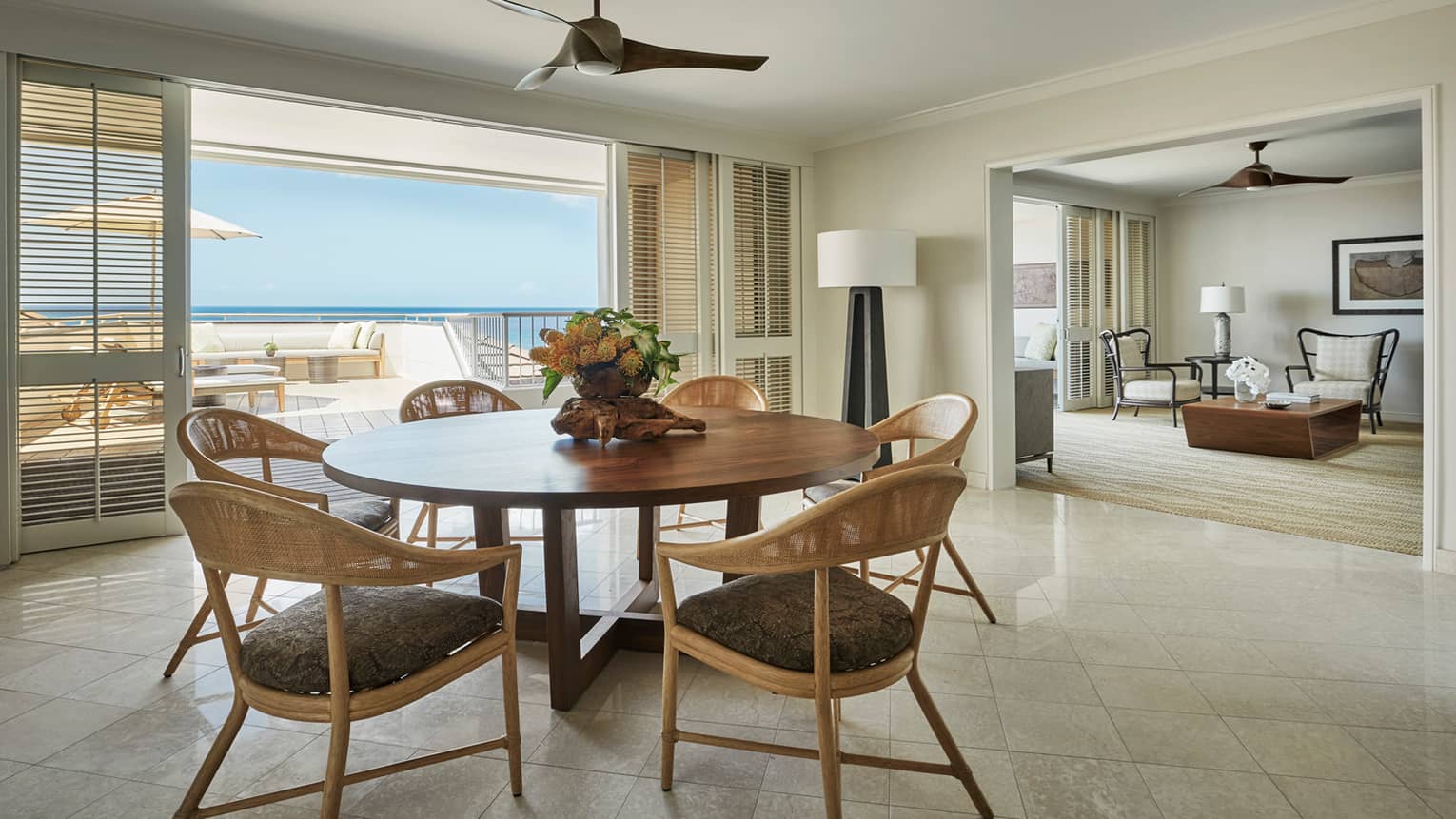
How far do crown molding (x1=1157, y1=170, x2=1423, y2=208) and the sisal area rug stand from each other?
2652mm

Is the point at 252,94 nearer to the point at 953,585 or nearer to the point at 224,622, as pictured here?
the point at 224,622

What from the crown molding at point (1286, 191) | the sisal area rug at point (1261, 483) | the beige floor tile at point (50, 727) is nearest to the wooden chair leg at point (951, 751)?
the beige floor tile at point (50, 727)

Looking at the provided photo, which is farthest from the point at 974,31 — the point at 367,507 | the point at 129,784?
the point at 129,784

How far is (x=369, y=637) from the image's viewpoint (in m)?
1.64

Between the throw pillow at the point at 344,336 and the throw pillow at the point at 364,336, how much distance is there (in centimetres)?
5

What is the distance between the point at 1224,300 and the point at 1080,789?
867 cm

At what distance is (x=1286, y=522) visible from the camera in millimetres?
4297

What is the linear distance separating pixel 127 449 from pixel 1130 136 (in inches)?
208

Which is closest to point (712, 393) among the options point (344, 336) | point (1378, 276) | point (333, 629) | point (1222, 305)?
point (333, 629)

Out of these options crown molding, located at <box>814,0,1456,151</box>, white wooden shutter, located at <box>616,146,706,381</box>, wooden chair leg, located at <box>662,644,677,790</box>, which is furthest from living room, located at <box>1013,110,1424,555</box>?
wooden chair leg, located at <box>662,644,677,790</box>

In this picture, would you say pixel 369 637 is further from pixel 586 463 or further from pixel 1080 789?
pixel 1080 789

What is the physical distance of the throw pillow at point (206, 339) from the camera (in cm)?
915

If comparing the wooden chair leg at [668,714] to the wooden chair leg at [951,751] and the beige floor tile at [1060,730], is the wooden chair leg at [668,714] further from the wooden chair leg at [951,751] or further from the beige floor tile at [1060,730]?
the beige floor tile at [1060,730]

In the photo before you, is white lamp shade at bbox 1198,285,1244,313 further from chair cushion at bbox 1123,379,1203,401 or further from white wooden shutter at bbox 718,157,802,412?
white wooden shutter at bbox 718,157,802,412
